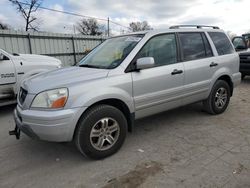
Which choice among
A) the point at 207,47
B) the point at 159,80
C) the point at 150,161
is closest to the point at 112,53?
the point at 159,80

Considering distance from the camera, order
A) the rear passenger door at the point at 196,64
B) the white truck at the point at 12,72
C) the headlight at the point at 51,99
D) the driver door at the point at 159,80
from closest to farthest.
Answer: the headlight at the point at 51,99, the driver door at the point at 159,80, the rear passenger door at the point at 196,64, the white truck at the point at 12,72

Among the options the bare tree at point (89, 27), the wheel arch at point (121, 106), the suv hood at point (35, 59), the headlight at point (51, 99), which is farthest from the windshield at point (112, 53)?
the bare tree at point (89, 27)

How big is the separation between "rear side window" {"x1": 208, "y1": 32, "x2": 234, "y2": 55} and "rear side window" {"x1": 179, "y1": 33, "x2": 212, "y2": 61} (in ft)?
0.94

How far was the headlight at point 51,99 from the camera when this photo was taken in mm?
2873

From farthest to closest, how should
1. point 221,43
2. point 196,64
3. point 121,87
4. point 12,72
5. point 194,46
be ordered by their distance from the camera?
1. point 12,72
2. point 221,43
3. point 194,46
4. point 196,64
5. point 121,87

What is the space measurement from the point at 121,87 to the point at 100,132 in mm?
710

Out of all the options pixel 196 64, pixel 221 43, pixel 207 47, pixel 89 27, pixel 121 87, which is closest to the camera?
pixel 121 87

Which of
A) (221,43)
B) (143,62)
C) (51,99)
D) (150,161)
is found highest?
(221,43)

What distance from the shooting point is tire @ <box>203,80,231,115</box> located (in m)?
4.84

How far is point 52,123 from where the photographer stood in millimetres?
2832

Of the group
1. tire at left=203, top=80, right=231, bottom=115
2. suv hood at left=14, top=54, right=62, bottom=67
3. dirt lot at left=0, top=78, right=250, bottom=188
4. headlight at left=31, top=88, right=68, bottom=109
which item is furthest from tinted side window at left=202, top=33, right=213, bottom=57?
suv hood at left=14, top=54, right=62, bottom=67

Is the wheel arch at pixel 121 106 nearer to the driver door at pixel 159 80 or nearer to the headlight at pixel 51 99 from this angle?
the driver door at pixel 159 80

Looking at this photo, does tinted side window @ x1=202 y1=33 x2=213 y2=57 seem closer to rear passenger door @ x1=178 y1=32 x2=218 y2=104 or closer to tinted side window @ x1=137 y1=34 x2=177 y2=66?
rear passenger door @ x1=178 y1=32 x2=218 y2=104

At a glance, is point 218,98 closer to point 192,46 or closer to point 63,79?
point 192,46
